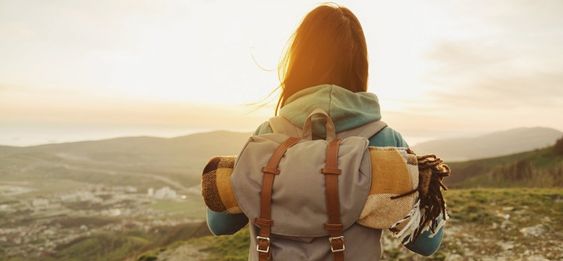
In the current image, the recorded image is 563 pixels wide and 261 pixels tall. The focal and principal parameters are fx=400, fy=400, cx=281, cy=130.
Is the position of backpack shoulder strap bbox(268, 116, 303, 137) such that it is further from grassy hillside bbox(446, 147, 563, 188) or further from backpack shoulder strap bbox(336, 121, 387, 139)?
grassy hillside bbox(446, 147, 563, 188)

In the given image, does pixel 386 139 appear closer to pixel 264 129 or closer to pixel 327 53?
pixel 327 53

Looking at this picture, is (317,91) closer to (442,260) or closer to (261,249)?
(261,249)

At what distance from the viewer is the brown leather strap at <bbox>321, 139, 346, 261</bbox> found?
5.81 ft

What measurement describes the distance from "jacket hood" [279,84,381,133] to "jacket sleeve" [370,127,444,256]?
0.09 metres

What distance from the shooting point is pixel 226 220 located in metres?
2.19

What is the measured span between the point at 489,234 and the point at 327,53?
23.9ft

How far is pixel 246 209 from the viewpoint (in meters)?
1.90

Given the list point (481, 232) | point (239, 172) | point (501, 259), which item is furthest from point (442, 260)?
point (239, 172)

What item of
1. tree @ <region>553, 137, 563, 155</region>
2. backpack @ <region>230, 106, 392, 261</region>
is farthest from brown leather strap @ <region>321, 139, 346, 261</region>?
tree @ <region>553, 137, 563, 155</region>

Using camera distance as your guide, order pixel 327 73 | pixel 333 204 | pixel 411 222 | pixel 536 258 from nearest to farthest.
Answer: pixel 333 204 < pixel 411 222 < pixel 327 73 < pixel 536 258

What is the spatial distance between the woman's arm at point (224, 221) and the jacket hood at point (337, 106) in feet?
2.04

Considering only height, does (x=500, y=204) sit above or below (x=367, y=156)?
below

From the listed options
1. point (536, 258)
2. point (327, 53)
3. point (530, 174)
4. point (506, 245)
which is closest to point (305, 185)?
point (327, 53)

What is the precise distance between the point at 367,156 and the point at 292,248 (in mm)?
567
